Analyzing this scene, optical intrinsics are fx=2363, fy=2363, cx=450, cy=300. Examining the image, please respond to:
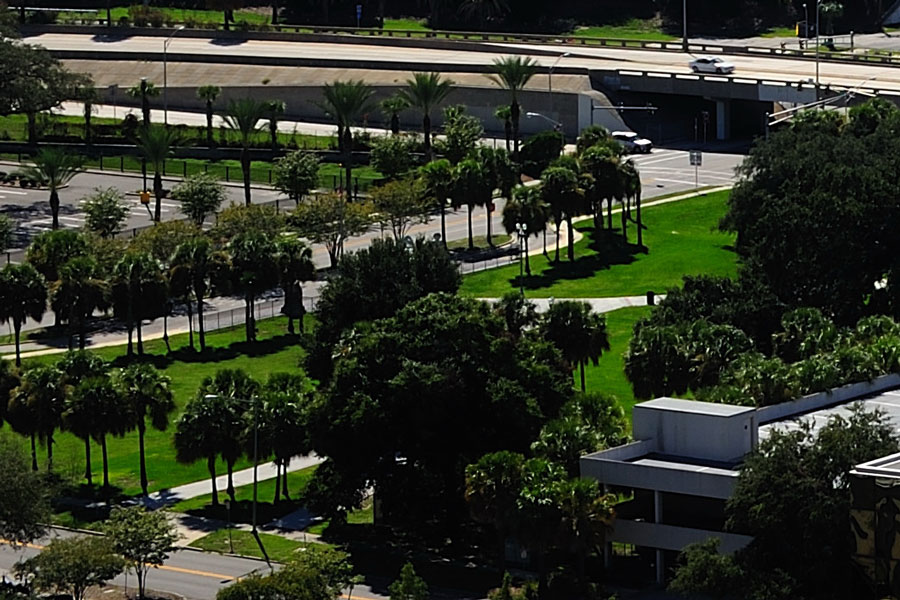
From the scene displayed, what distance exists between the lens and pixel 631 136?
164m

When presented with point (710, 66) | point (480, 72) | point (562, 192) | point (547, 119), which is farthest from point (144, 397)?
point (710, 66)

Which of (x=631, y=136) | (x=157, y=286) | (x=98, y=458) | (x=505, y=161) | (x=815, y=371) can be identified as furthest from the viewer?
(x=631, y=136)

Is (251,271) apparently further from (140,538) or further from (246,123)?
(140,538)

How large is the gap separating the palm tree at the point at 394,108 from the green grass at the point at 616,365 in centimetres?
4534

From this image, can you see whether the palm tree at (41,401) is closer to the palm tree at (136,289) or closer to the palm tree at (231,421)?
the palm tree at (231,421)

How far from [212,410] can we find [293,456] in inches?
144

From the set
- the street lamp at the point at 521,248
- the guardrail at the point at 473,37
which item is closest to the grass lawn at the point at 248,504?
the street lamp at the point at 521,248

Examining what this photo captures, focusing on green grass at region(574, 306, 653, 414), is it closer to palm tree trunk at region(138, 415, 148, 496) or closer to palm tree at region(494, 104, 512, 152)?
palm tree trunk at region(138, 415, 148, 496)

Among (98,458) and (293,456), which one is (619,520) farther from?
(98,458)

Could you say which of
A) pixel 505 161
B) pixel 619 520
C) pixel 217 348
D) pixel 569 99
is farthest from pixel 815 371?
pixel 569 99

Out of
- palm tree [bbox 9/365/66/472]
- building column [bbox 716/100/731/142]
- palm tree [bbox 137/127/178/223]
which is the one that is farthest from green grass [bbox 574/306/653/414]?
building column [bbox 716/100/731/142]

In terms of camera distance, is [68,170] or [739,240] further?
[68,170]

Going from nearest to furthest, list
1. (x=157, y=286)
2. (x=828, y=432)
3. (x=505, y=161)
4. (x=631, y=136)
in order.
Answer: (x=828, y=432) < (x=157, y=286) < (x=505, y=161) < (x=631, y=136)

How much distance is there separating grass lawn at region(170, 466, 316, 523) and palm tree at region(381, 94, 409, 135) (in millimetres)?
72234
